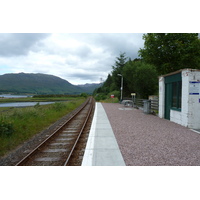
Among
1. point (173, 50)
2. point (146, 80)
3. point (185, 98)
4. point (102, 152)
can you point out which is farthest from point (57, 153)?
point (146, 80)

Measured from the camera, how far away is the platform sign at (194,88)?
940 cm

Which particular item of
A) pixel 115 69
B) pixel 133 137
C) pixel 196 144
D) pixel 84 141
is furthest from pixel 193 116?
pixel 115 69

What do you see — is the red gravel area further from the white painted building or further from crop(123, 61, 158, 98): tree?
crop(123, 61, 158, 98): tree

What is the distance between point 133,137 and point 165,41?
1510 cm

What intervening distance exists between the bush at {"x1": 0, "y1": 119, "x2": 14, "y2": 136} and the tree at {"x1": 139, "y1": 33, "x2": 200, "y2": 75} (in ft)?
53.6

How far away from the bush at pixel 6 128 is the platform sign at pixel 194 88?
9.00 m

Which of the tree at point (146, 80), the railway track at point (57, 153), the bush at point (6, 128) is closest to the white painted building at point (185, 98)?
the railway track at point (57, 153)

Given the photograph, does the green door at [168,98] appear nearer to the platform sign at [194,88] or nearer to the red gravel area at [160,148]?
the platform sign at [194,88]

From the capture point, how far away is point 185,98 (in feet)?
31.9

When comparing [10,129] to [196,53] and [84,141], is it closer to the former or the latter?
[84,141]

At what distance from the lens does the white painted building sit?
371 inches

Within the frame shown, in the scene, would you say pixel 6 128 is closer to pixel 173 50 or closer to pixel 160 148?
pixel 160 148

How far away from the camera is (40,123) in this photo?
36.4ft

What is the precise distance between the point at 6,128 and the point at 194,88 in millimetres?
9309
